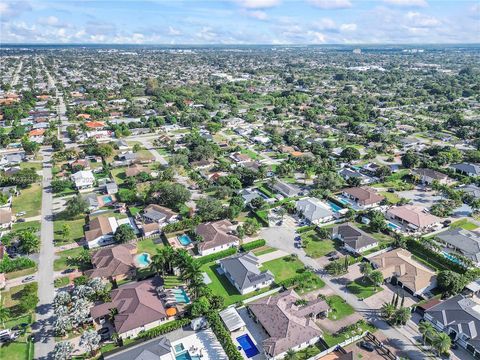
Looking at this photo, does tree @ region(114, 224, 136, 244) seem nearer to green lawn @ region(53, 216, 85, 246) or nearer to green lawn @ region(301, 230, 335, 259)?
green lawn @ region(53, 216, 85, 246)

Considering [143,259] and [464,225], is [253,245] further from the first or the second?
[464,225]

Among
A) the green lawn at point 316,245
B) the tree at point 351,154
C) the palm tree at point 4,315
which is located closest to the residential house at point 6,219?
the palm tree at point 4,315

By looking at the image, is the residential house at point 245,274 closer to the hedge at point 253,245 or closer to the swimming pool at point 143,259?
the hedge at point 253,245

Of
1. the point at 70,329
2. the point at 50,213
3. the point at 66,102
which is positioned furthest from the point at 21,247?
the point at 66,102

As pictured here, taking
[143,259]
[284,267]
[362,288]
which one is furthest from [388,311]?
[143,259]

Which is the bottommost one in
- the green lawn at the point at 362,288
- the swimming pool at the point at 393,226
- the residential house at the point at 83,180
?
the green lawn at the point at 362,288
